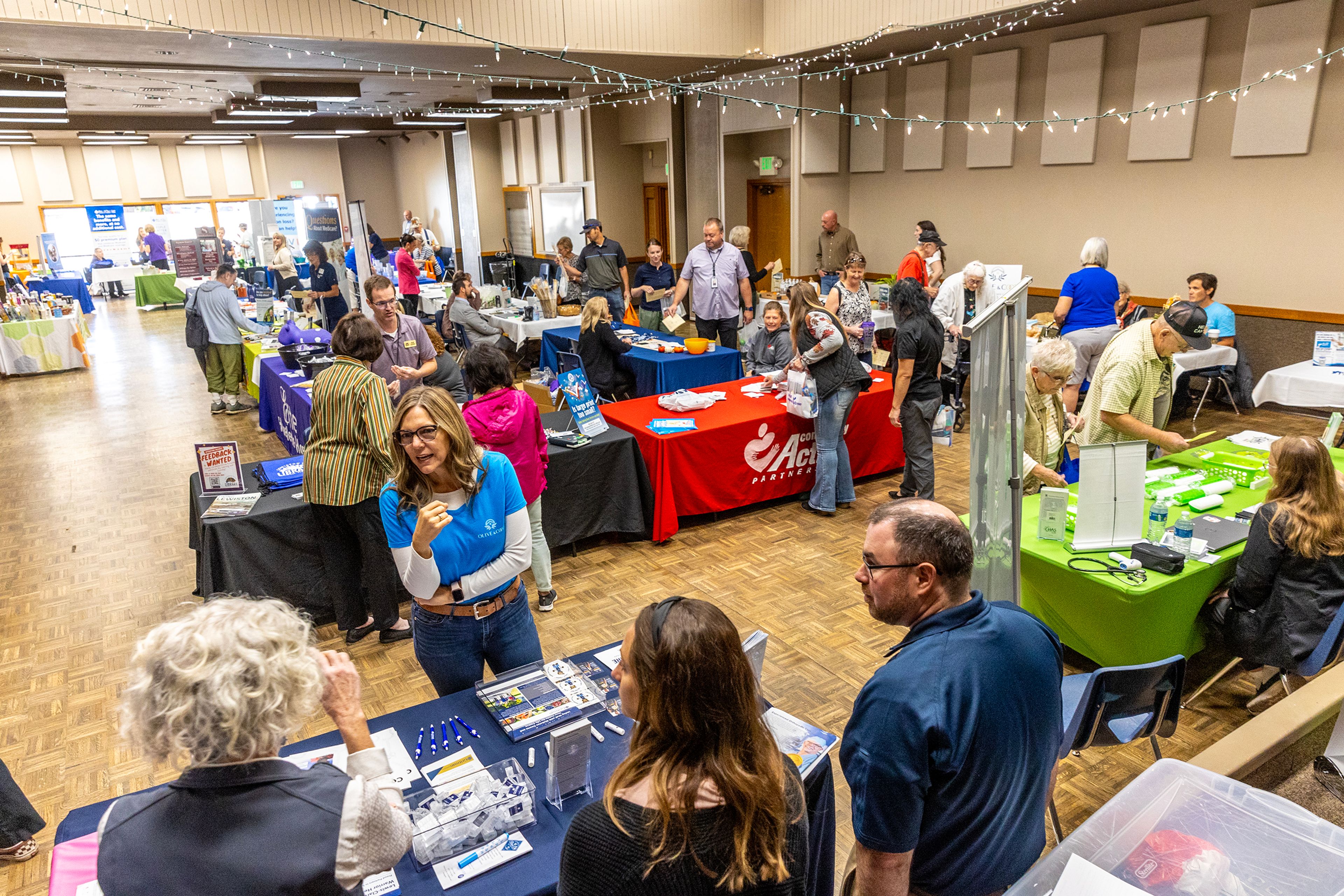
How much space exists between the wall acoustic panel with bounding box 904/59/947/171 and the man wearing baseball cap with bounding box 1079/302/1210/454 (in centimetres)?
622

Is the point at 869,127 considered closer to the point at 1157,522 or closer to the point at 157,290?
the point at 1157,522

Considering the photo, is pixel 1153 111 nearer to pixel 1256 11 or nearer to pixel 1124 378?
pixel 1256 11

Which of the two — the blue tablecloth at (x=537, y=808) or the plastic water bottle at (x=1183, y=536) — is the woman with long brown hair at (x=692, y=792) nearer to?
the blue tablecloth at (x=537, y=808)

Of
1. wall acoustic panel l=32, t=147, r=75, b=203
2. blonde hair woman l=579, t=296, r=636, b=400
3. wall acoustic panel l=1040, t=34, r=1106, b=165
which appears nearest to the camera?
blonde hair woman l=579, t=296, r=636, b=400

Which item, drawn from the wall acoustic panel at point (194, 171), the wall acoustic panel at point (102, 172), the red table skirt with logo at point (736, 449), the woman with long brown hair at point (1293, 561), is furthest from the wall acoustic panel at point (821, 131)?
the wall acoustic panel at point (102, 172)

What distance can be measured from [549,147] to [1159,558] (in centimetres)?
1269

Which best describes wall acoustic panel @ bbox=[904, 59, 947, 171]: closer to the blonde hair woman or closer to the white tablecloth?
the white tablecloth

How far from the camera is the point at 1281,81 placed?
6.61 meters

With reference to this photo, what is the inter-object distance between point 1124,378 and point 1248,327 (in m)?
4.91

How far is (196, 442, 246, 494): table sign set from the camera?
12.6ft

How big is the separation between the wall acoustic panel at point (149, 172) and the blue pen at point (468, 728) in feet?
73.0

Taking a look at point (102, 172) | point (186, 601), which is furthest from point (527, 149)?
point (186, 601)

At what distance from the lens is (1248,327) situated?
7.29 metres

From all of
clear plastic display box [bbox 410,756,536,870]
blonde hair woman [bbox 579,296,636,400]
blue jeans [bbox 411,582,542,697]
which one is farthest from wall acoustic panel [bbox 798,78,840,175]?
clear plastic display box [bbox 410,756,536,870]
